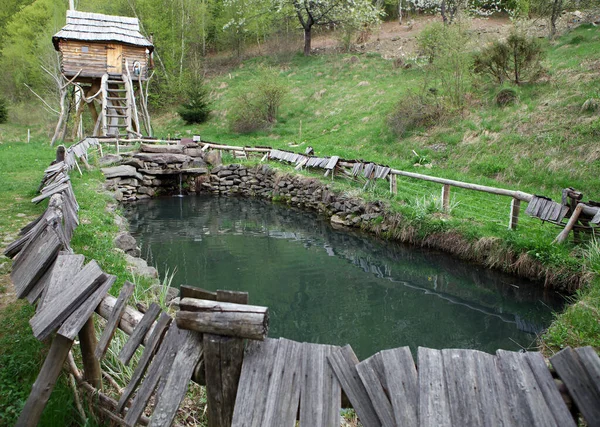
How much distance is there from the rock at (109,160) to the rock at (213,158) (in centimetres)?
340

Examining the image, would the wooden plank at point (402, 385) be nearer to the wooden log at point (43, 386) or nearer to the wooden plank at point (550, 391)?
the wooden plank at point (550, 391)

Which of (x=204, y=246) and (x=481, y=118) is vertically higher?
(x=481, y=118)

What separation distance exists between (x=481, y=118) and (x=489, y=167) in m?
3.12

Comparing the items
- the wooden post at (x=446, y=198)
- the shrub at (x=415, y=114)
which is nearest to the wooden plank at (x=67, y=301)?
the wooden post at (x=446, y=198)

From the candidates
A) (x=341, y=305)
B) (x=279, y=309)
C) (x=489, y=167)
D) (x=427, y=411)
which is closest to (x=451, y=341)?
(x=341, y=305)

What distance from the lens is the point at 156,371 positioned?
249cm

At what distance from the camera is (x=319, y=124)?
22.1 m

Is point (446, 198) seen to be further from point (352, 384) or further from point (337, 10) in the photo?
point (337, 10)

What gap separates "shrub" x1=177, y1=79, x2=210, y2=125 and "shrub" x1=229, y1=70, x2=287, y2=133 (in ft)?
10.7

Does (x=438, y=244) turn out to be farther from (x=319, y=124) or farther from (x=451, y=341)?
(x=319, y=124)

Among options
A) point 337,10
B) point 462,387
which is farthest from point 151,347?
point 337,10

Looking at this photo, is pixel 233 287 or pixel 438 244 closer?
pixel 233 287

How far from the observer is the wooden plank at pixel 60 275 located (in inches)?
118

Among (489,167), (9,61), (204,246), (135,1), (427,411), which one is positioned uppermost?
(135,1)
